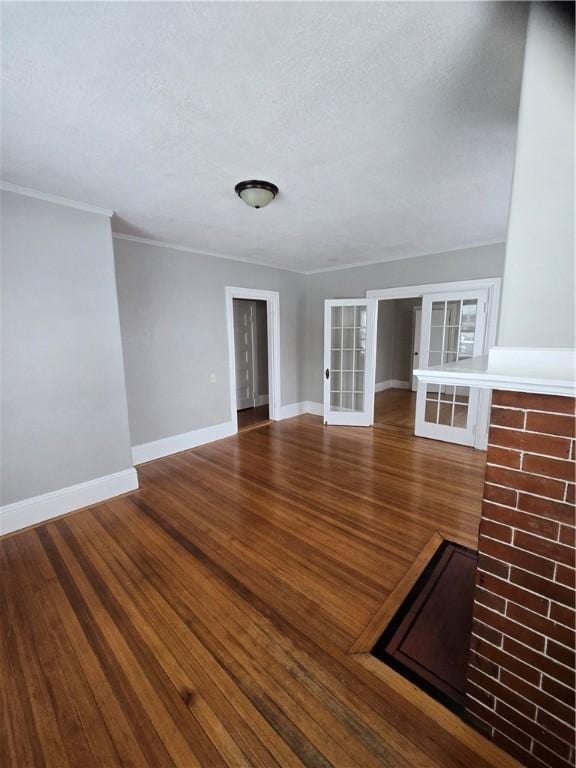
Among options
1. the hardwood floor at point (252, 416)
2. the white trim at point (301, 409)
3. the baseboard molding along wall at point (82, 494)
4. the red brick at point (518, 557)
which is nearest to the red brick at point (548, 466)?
the red brick at point (518, 557)

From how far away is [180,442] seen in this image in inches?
159

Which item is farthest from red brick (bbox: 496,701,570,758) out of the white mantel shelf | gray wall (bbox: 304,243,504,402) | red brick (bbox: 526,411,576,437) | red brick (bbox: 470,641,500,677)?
gray wall (bbox: 304,243,504,402)

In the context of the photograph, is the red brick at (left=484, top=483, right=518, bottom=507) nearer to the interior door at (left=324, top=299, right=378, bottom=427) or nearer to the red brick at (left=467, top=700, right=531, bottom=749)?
the red brick at (left=467, top=700, right=531, bottom=749)

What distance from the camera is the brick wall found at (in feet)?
3.21

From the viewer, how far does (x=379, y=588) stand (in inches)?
73.7

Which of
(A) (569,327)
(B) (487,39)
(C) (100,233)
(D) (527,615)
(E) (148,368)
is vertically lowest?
(D) (527,615)

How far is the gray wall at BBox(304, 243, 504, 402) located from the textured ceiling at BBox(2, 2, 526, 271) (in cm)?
125

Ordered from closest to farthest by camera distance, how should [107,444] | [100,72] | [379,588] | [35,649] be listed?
1. [100,72]
2. [35,649]
3. [379,588]
4. [107,444]

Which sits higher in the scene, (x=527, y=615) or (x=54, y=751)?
(x=527, y=615)

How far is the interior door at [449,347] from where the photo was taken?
3.93 meters

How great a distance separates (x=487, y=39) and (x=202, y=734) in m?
2.78

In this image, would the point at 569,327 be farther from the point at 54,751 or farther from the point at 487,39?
the point at 54,751

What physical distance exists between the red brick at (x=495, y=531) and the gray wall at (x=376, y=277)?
11.8 ft

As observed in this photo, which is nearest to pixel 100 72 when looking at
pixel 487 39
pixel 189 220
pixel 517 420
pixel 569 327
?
pixel 487 39
